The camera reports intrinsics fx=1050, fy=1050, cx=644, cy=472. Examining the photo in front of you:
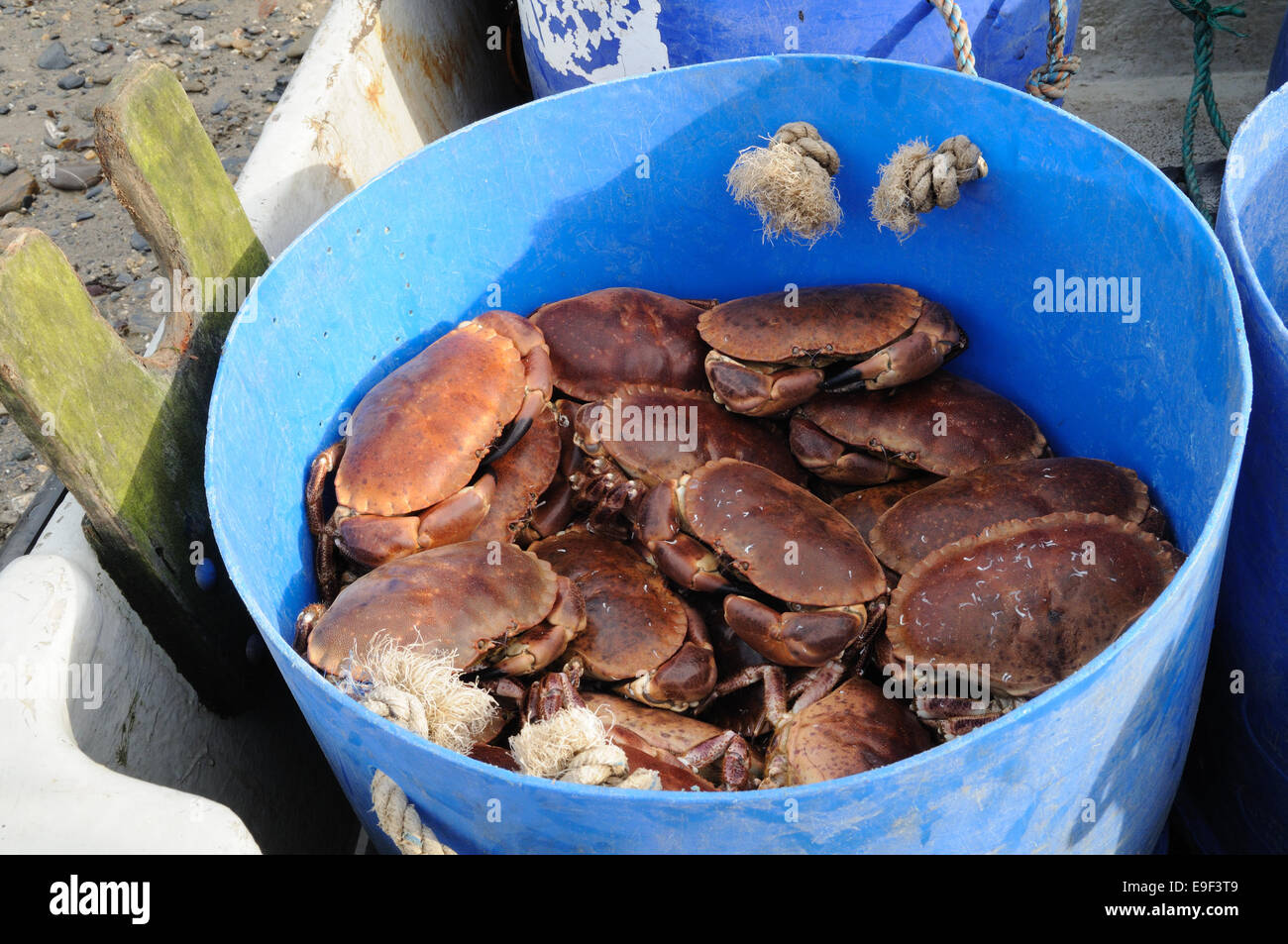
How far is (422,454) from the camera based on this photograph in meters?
2.41

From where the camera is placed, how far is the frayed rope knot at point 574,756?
1.59 m

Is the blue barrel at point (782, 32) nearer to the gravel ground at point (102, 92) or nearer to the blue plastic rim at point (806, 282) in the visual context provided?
the blue plastic rim at point (806, 282)

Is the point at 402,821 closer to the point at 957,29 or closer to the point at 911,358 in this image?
the point at 911,358

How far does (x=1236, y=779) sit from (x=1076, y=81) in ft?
11.9

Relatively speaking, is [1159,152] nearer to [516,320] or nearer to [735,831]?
[516,320]

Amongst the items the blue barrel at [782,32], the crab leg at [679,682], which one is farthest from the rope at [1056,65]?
the crab leg at [679,682]

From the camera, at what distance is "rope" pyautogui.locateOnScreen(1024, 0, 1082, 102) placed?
2.59 meters

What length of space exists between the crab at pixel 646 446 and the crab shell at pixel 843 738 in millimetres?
696

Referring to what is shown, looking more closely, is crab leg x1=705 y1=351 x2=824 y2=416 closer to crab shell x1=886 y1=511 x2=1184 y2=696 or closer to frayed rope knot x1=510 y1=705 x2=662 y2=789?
crab shell x1=886 y1=511 x2=1184 y2=696

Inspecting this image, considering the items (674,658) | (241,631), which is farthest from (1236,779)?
(241,631)

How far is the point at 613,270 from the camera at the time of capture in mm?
3016

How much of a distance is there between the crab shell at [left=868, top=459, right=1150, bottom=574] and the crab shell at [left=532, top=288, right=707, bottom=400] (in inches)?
27.8

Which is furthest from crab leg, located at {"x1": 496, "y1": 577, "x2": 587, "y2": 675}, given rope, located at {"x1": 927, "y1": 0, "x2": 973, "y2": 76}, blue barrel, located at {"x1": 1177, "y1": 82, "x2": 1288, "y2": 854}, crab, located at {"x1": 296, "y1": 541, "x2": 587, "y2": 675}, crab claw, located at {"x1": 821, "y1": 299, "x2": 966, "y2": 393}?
rope, located at {"x1": 927, "y1": 0, "x2": 973, "y2": 76}

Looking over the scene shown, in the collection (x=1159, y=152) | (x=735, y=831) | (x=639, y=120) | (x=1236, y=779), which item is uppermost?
(x=639, y=120)
